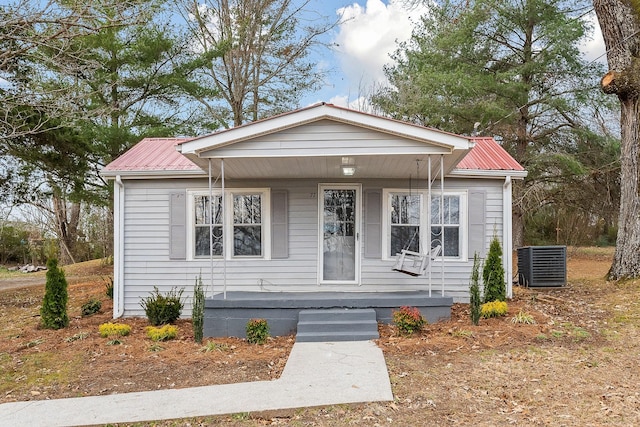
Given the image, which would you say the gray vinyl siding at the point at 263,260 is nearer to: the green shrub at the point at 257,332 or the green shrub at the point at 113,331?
the green shrub at the point at 113,331

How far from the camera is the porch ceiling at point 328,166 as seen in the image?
609cm

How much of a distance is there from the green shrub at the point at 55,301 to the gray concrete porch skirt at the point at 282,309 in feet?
8.10

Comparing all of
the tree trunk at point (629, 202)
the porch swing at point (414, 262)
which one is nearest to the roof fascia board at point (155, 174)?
the porch swing at point (414, 262)

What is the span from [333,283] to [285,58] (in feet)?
37.3

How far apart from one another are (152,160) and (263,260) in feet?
8.70

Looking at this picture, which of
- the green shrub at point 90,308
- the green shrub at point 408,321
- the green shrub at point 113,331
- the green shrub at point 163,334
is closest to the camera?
the green shrub at point 408,321

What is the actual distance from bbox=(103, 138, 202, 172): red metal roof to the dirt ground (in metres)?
2.57

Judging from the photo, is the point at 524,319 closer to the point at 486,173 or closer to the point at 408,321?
the point at 408,321

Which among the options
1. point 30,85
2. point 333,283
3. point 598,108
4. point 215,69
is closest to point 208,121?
point 215,69

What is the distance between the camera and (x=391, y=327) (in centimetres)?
614

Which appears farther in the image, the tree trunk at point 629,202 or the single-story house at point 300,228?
the tree trunk at point 629,202

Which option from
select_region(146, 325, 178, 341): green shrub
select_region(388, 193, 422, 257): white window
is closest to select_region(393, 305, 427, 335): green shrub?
select_region(388, 193, 422, 257): white window

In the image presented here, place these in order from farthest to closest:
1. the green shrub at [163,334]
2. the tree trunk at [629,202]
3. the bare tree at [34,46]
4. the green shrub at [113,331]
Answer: the tree trunk at [629,202], the bare tree at [34,46], the green shrub at [113,331], the green shrub at [163,334]

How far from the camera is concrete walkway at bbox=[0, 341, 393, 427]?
3.57 metres
